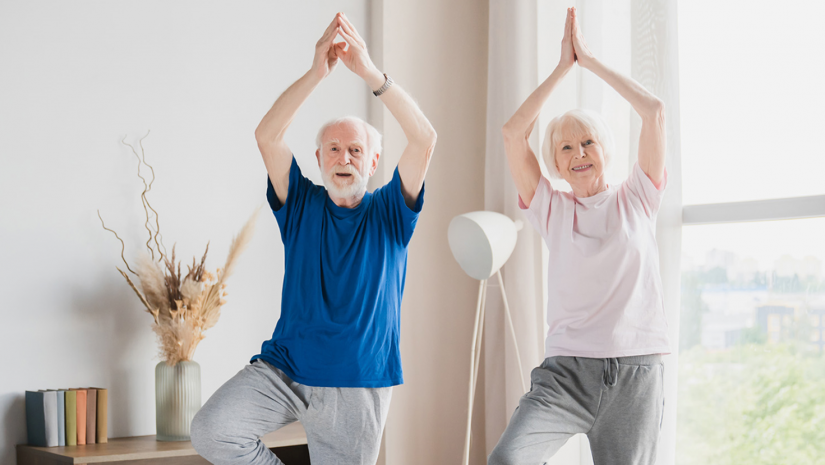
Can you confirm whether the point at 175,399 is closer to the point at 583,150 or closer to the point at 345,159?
the point at 345,159

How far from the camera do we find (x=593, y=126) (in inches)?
88.5

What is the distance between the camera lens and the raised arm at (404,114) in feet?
7.04

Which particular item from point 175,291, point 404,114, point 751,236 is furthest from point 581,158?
point 175,291

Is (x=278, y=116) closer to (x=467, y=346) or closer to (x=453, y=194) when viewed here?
(x=453, y=194)

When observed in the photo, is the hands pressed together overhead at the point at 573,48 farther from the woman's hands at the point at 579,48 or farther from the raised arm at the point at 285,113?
the raised arm at the point at 285,113

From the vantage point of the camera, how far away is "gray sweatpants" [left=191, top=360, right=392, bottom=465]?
2.03 meters

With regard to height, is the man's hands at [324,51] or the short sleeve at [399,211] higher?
the man's hands at [324,51]

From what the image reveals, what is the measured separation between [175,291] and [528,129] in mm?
1510

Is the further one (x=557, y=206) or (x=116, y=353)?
(x=116, y=353)

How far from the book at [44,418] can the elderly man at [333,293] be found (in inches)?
35.8

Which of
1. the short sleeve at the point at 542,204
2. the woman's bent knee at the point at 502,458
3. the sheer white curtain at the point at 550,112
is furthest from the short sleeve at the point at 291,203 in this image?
the sheer white curtain at the point at 550,112

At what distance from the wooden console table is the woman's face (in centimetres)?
145

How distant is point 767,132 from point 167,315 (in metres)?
2.39

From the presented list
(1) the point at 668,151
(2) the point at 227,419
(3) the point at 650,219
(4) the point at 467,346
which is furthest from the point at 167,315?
(1) the point at 668,151
